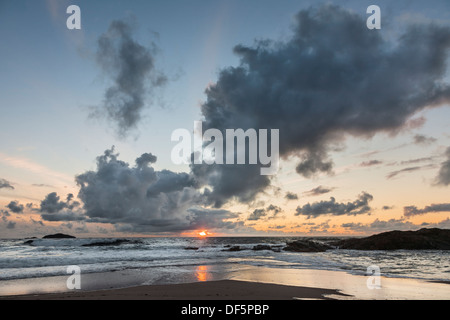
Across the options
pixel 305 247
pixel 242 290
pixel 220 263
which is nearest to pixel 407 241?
pixel 305 247

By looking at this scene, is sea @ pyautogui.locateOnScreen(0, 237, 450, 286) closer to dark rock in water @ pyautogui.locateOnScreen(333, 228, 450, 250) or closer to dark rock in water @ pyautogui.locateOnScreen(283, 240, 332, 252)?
dark rock in water @ pyautogui.locateOnScreen(333, 228, 450, 250)

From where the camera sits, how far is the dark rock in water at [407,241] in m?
48.8

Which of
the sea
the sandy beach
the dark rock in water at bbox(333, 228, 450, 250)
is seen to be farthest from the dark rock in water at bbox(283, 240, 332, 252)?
the sandy beach

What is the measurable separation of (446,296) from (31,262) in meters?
33.9

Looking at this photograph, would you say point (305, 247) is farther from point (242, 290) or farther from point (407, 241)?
point (242, 290)

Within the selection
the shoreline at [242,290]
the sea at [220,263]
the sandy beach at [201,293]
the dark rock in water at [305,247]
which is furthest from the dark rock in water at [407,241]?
the sandy beach at [201,293]

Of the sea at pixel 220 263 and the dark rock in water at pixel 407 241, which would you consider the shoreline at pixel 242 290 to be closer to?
the sea at pixel 220 263

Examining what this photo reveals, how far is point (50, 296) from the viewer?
12.7 m

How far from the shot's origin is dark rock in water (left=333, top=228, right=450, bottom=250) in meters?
48.8

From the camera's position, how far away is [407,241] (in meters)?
49.8
